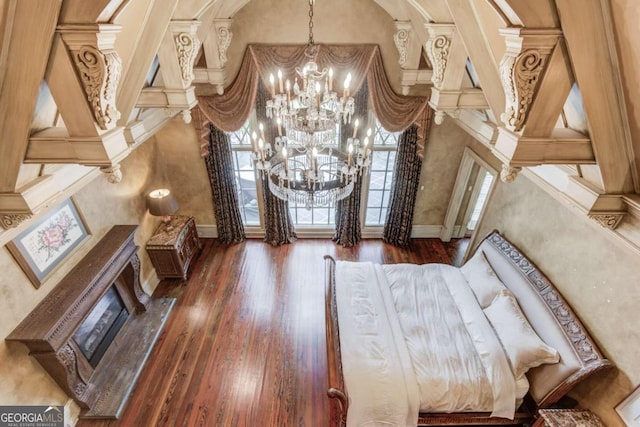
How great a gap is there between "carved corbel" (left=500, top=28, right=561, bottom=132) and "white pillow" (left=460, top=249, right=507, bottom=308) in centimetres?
269

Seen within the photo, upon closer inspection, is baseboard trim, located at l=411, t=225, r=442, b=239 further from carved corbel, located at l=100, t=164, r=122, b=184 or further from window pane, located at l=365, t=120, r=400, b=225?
carved corbel, located at l=100, t=164, r=122, b=184

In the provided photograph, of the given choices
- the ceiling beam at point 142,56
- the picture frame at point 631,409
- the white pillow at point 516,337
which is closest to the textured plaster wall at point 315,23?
the ceiling beam at point 142,56

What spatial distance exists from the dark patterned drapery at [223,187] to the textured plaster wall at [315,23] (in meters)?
1.42

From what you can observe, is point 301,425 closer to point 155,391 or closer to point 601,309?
point 155,391

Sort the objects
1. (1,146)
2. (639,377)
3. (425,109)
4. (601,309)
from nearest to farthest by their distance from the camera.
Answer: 1. (1,146)
2. (639,377)
3. (601,309)
4. (425,109)

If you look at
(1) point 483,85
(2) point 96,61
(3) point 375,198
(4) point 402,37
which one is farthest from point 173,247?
(1) point 483,85

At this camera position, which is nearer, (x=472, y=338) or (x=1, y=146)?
(x=1, y=146)

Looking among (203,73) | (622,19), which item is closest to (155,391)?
(203,73)

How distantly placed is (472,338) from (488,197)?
220cm

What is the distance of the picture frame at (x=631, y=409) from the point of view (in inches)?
95.7

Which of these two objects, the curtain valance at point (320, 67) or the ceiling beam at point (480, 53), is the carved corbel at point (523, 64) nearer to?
the ceiling beam at point (480, 53)

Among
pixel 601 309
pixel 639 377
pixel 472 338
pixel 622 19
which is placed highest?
pixel 622 19

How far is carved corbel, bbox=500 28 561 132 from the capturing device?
4.55 ft

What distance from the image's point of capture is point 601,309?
282cm
